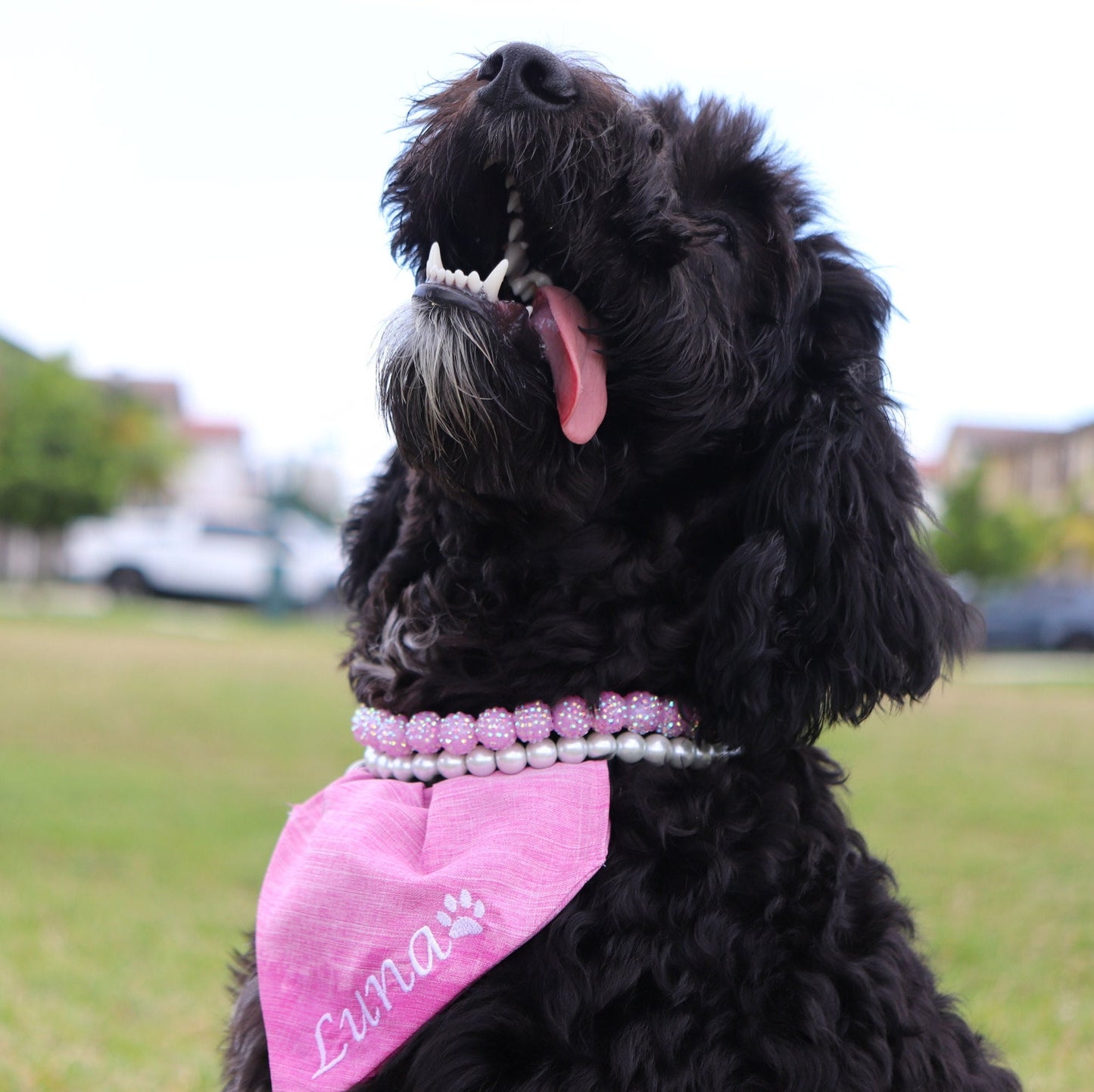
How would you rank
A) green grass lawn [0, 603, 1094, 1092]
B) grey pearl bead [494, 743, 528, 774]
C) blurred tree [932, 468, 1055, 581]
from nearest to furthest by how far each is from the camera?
grey pearl bead [494, 743, 528, 774]
green grass lawn [0, 603, 1094, 1092]
blurred tree [932, 468, 1055, 581]

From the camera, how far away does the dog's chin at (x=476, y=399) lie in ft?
6.27

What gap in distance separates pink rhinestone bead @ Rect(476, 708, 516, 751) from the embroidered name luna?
0.83ft

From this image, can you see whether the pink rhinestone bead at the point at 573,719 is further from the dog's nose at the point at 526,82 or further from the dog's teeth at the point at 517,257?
the dog's nose at the point at 526,82

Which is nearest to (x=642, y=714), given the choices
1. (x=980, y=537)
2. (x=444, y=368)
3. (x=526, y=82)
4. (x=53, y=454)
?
(x=444, y=368)

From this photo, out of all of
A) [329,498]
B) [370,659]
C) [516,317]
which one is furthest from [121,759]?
[329,498]

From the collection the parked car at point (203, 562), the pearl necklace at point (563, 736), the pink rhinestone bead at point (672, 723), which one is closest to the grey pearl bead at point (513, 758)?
the pearl necklace at point (563, 736)

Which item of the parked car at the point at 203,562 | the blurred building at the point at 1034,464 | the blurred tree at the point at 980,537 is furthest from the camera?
the blurred building at the point at 1034,464

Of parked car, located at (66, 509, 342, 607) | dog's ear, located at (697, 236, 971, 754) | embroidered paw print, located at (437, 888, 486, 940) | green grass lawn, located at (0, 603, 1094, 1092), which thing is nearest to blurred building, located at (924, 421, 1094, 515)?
parked car, located at (66, 509, 342, 607)

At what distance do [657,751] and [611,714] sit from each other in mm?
94

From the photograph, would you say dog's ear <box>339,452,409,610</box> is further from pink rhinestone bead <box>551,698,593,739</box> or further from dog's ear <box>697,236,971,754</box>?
dog's ear <box>697,236,971,754</box>

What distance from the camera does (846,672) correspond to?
1993 mm

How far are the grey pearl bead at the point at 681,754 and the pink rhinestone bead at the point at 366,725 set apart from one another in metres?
0.54

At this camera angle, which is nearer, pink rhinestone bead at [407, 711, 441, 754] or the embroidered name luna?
the embroidered name luna

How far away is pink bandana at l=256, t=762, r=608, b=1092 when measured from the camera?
185 centimetres
